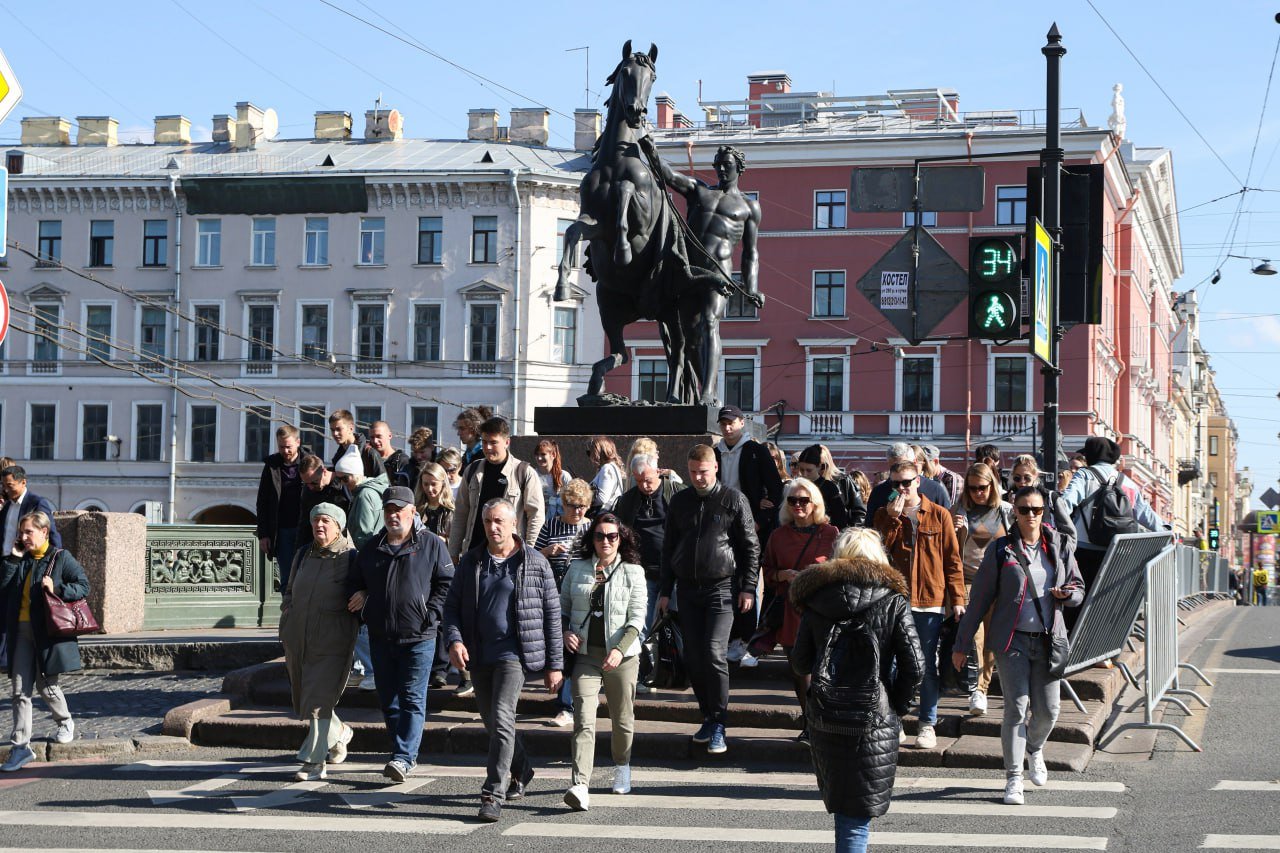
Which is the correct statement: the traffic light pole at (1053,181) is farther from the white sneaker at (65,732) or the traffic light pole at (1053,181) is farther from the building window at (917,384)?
the building window at (917,384)

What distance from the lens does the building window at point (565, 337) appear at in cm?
5619

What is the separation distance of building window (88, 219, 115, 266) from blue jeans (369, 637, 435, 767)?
168 ft

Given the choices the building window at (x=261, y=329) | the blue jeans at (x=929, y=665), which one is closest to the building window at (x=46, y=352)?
A: the building window at (x=261, y=329)

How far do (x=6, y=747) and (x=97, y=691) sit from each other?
9.61ft

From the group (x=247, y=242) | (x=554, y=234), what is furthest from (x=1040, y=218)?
(x=247, y=242)

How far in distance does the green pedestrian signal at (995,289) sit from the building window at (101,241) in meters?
48.8

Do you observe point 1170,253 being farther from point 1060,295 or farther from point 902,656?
point 902,656

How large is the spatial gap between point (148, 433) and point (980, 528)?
49.1 metres

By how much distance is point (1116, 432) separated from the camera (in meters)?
61.6

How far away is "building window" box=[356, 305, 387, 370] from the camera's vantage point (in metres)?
56.4

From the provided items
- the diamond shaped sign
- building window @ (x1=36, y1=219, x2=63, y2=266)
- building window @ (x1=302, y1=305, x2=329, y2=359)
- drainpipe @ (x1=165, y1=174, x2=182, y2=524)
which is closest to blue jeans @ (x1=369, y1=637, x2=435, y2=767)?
the diamond shaped sign

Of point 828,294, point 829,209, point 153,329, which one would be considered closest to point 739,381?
point 828,294

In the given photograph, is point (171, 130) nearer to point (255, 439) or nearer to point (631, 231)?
point (255, 439)

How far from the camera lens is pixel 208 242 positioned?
188 ft
